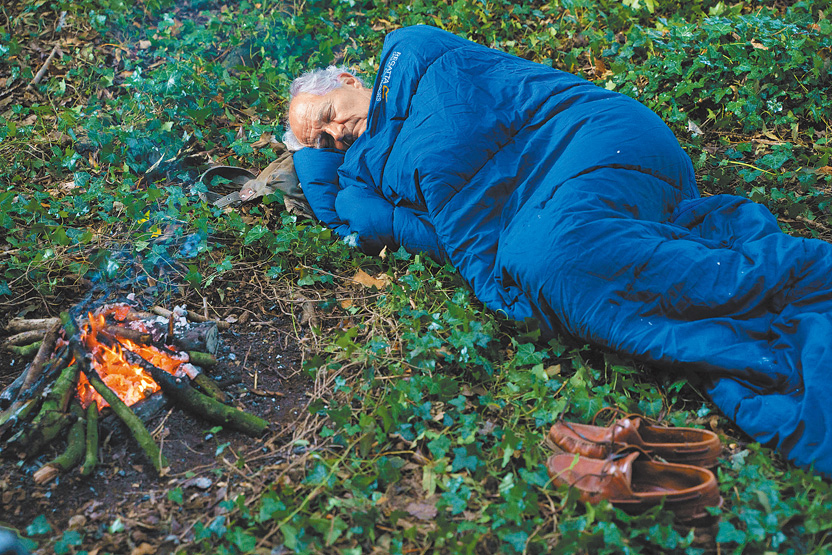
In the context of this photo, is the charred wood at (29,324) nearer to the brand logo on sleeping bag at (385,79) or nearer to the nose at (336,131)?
the nose at (336,131)

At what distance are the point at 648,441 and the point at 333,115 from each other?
8.01ft

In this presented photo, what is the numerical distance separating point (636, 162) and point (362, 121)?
1613 mm

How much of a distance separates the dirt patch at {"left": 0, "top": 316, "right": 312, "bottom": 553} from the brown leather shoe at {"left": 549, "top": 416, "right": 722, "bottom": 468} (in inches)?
41.3

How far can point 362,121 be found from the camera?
338 centimetres

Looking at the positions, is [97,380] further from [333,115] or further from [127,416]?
[333,115]

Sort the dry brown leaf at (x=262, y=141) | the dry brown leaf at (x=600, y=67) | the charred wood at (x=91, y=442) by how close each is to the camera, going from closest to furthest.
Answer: the charred wood at (x=91, y=442)
the dry brown leaf at (x=262, y=141)
the dry brown leaf at (x=600, y=67)

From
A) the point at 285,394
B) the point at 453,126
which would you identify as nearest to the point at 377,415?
the point at 285,394

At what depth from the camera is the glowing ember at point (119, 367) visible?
2203mm

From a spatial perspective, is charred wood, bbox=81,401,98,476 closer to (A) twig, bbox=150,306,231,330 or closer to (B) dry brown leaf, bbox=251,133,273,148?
(A) twig, bbox=150,306,231,330

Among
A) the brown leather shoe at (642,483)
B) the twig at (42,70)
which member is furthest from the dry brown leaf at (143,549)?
the twig at (42,70)

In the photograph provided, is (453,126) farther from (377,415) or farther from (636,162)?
(377,415)

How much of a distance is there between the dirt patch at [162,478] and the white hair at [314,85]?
1.71 meters

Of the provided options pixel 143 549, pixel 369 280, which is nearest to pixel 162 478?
pixel 143 549

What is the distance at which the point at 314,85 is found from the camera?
137 inches
